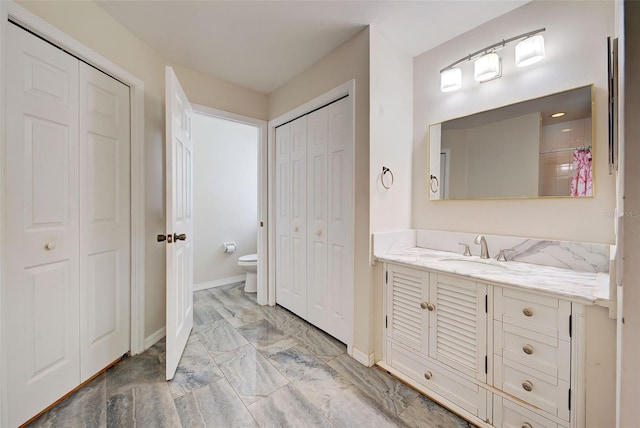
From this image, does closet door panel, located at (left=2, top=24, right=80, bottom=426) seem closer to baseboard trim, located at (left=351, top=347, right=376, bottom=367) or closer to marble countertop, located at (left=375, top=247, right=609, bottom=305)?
baseboard trim, located at (left=351, top=347, right=376, bottom=367)

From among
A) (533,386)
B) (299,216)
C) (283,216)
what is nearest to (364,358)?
(533,386)

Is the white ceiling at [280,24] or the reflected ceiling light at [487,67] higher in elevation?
the white ceiling at [280,24]

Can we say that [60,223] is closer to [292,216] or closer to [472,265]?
[292,216]

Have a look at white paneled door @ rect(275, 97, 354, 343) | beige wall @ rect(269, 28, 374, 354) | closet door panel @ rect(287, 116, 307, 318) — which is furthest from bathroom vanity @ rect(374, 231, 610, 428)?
closet door panel @ rect(287, 116, 307, 318)

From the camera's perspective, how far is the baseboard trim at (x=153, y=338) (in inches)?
77.2

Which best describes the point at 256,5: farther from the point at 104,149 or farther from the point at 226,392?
the point at 226,392

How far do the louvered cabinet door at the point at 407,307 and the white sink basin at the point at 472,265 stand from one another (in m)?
0.20

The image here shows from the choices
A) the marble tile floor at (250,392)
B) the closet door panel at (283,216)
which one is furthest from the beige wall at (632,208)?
the closet door panel at (283,216)

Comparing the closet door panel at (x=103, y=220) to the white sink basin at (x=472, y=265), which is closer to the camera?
the white sink basin at (x=472, y=265)

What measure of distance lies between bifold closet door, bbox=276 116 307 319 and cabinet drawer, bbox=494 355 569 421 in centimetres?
159

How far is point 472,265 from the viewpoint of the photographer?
1.59 m

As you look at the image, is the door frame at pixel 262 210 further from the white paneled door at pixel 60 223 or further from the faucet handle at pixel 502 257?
the faucet handle at pixel 502 257

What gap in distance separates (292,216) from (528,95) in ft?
6.60

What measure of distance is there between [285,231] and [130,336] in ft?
4.91
